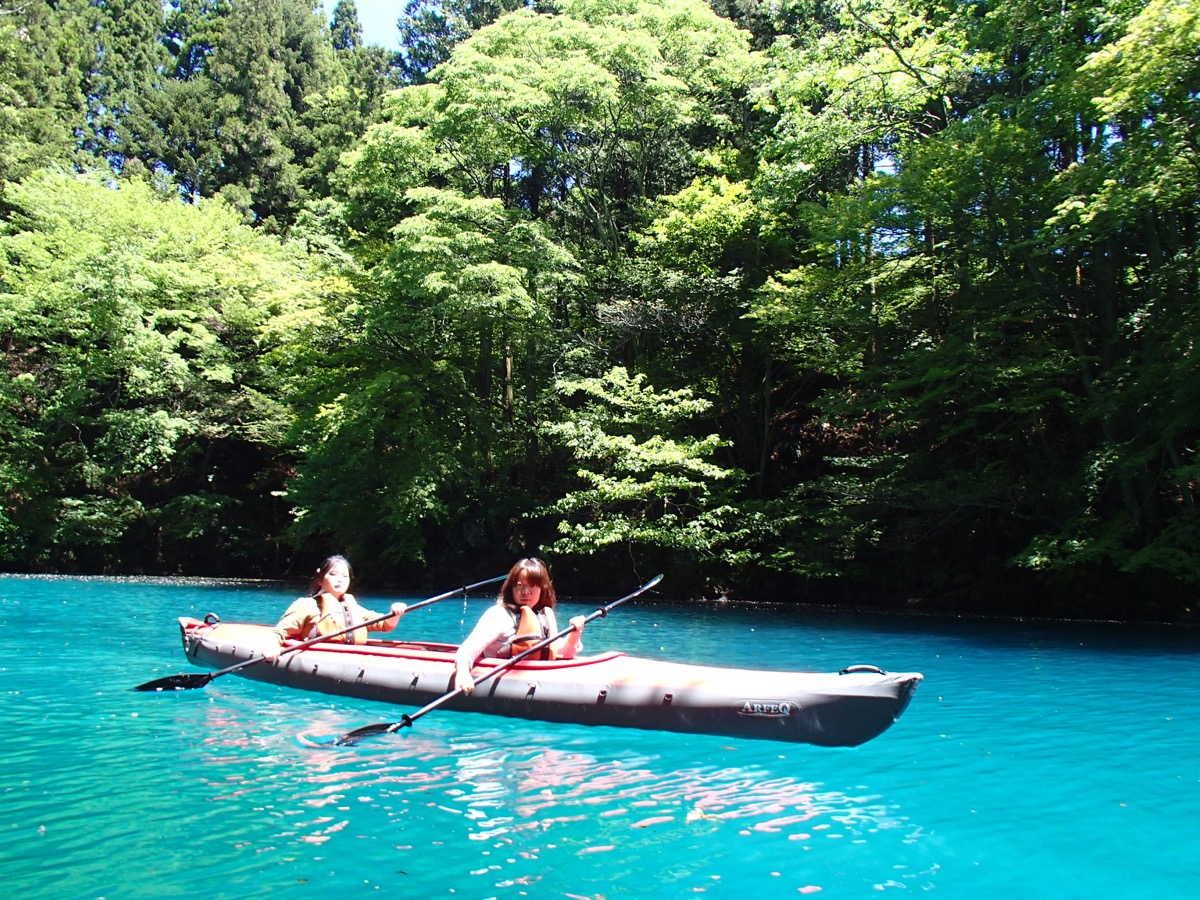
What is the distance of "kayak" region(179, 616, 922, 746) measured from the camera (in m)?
5.89

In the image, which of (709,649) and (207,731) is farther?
(709,649)

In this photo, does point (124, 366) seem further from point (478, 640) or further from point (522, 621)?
point (478, 640)

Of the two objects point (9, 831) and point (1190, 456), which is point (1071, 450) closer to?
point (1190, 456)

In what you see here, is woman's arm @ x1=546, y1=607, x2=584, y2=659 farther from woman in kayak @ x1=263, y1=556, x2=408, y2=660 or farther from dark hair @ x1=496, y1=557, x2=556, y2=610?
woman in kayak @ x1=263, y1=556, x2=408, y2=660

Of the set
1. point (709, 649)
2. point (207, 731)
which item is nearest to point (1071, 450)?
point (709, 649)

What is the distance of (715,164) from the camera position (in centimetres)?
1978

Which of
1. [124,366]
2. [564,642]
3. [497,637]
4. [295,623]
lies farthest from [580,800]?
[124,366]

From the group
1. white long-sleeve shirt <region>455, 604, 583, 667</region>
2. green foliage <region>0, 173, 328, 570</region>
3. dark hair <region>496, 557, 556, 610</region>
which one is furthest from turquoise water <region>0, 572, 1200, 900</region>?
green foliage <region>0, 173, 328, 570</region>

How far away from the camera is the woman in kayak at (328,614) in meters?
8.61

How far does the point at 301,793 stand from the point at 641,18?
1928 centimetres

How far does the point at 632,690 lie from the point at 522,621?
4.08ft

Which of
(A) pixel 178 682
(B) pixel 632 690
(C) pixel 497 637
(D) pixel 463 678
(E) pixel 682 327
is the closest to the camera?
(B) pixel 632 690

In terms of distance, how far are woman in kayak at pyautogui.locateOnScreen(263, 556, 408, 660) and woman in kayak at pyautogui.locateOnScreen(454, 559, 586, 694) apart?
71.5 inches

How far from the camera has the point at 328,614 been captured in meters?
8.84
